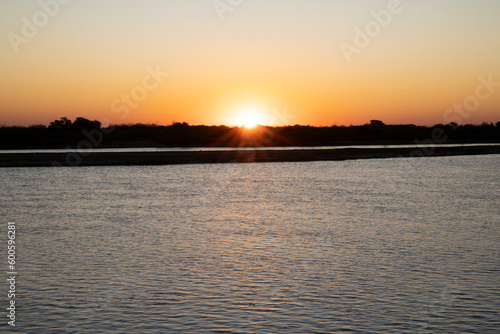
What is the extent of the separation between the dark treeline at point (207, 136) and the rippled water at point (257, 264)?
94.3m

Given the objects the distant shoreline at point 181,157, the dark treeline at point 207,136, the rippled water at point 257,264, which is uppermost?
the dark treeline at point 207,136

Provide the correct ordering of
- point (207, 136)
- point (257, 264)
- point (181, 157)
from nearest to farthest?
1. point (257, 264)
2. point (181, 157)
3. point (207, 136)

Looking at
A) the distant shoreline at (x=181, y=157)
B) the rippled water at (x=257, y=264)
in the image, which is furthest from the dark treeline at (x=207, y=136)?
the rippled water at (x=257, y=264)

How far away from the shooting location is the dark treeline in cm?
13150

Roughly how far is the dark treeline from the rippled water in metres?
94.3

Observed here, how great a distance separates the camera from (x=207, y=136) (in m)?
157

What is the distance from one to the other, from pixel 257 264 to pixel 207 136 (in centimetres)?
13844

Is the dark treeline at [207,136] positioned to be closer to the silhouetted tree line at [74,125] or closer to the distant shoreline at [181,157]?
the silhouetted tree line at [74,125]

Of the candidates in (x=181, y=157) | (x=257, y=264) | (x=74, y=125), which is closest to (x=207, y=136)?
(x=74, y=125)

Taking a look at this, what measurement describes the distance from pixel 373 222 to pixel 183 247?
10.5m

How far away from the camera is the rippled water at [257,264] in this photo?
1385 cm

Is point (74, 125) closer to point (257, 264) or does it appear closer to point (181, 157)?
point (181, 157)

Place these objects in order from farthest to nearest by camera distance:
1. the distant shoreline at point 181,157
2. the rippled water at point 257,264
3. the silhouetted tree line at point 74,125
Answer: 1. the silhouetted tree line at point 74,125
2. the distant shoreline at point 181,157
3. the rippled water at point 257,264

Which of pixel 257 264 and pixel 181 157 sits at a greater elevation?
pixel 181 157
